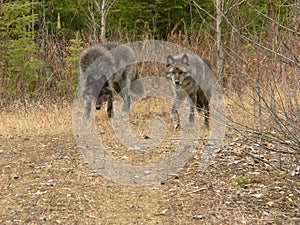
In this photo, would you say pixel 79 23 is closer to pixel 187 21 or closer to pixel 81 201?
pixel 187 21

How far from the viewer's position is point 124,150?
22.1 feet

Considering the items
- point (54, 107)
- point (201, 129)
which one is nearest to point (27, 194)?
point (201, 129)

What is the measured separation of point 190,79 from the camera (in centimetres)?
834

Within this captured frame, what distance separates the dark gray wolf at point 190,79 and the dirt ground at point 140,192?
1691 mm

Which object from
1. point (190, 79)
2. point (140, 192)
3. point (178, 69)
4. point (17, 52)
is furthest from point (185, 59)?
point (17, 52)

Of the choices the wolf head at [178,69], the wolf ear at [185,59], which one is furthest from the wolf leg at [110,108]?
the wolf ear at [185,59]

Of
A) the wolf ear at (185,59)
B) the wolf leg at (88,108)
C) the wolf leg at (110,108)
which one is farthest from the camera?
the wolf leg at (110,108)

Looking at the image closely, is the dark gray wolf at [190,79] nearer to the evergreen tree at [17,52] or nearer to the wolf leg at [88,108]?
the wolf leg at [88,108]

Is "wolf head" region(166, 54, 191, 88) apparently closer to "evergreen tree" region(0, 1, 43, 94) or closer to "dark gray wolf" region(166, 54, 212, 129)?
"dark gray wolf" region(166, 54, 212, 129)

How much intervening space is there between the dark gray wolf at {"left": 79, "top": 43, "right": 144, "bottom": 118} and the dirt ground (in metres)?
1.98

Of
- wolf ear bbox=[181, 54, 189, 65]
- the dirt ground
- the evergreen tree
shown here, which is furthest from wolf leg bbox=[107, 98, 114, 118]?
the evergreen tree

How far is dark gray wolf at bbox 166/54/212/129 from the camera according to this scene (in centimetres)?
821

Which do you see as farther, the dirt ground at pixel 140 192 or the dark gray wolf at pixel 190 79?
the dark gray wolf at pixel 190 79

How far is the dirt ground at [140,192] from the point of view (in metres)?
4.59
